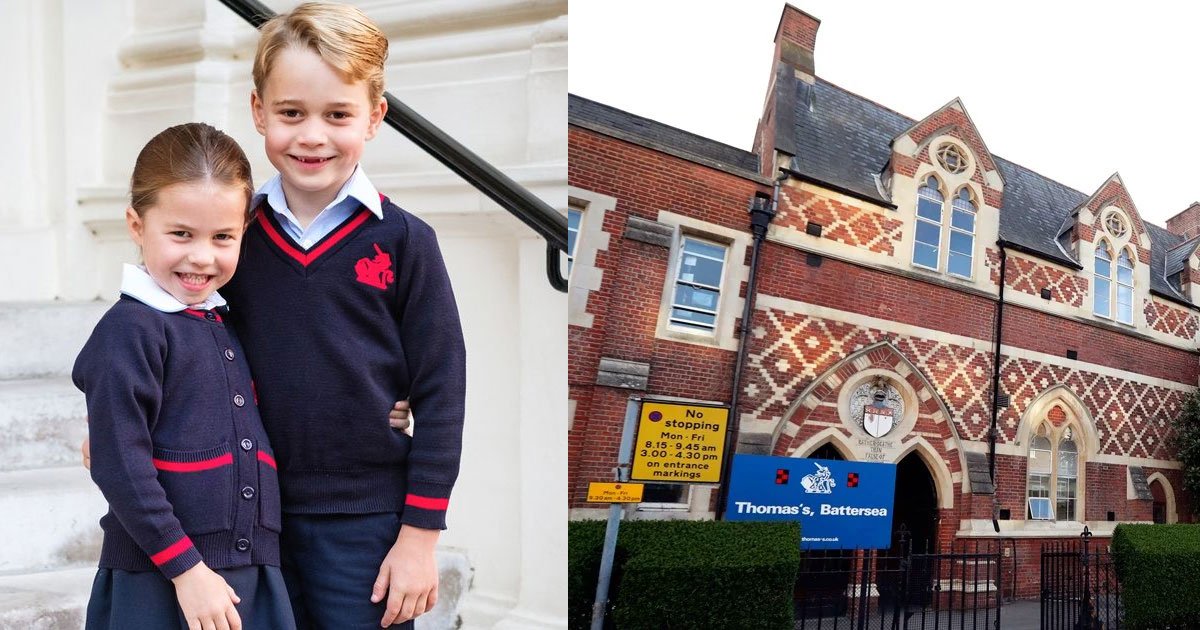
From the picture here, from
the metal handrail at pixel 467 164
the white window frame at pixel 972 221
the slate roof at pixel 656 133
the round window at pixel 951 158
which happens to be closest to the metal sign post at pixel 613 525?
the metal handrail at pixel 467 164

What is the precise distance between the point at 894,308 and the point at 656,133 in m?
1.01

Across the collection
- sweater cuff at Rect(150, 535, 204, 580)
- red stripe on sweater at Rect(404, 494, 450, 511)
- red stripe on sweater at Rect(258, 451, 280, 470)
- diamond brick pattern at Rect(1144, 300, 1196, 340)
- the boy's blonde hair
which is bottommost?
sweater cuff at Rect(150, 535, 204, 580)

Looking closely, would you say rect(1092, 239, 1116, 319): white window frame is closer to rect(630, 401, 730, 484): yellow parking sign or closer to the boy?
rect(630, 401, 730, 484): yellow parking sign

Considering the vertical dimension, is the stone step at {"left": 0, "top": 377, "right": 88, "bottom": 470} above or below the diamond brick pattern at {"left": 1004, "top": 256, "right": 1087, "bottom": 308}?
below

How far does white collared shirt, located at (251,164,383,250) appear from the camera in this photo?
812 millimetres

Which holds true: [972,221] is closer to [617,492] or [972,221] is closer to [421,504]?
[617,492]

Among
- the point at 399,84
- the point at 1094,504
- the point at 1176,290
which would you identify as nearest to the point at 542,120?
the point at 399,84

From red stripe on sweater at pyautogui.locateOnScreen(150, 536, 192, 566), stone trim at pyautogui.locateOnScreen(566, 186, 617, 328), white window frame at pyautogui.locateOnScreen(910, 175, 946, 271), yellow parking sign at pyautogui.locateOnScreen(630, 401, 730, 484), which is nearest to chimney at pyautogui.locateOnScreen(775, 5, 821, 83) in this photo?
white window frame at pyautogui.locateOnScreen(910, 175, 946, 271)

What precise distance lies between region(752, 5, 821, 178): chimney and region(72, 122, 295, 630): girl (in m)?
1.62

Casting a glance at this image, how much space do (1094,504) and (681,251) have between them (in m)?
1.90

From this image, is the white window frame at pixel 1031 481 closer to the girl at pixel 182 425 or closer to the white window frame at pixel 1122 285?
the white window frame at pixel 1122 285

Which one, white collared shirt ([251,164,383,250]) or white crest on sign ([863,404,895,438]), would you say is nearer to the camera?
white collared shirt ([251,164,383,250])

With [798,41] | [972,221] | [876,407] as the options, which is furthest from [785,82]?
[876,407]

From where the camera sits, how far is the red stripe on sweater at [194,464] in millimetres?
711
